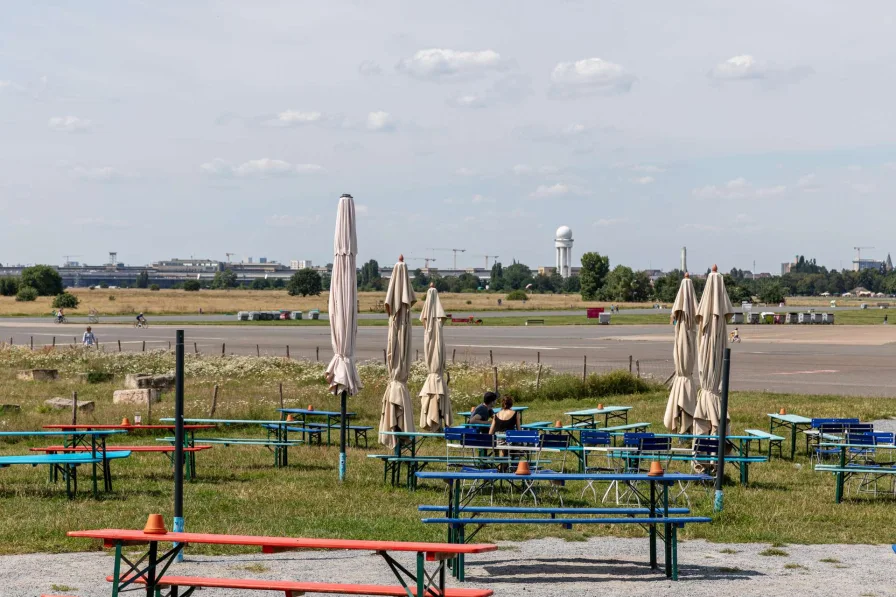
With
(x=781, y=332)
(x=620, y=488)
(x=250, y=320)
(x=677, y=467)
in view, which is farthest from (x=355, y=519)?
(x=250, y=320)

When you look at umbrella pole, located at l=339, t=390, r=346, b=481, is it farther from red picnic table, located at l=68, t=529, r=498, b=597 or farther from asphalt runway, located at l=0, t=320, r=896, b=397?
asphalt runway, located at l=0, t=320, r=896, b=397

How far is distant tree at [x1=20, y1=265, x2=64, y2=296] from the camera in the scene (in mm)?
133750

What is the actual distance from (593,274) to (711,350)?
149876mm

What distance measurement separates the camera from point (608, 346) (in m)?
53.7

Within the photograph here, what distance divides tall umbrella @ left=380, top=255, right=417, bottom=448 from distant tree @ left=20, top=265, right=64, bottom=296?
12542cm

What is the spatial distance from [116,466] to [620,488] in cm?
788

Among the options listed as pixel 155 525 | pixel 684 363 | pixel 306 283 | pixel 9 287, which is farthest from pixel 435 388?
pixel 9 287

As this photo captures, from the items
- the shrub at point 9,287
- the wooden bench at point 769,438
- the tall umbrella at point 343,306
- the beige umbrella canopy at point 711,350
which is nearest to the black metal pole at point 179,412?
the tall umbrella at point 343,306

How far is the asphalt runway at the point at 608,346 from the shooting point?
35969mm

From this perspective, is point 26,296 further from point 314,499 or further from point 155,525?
point 155,525

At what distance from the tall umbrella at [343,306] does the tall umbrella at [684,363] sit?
5542mm

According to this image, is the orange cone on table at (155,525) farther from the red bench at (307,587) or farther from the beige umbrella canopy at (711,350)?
the beige umbrella canopy at (711,350)

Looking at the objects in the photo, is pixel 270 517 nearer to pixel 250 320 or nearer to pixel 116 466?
pixel 116 466

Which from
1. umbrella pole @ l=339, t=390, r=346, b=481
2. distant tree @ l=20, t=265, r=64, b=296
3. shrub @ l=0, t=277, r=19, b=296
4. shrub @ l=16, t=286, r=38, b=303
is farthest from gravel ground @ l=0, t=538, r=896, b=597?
shrub @ l=0, t=277, r=19, b=296
